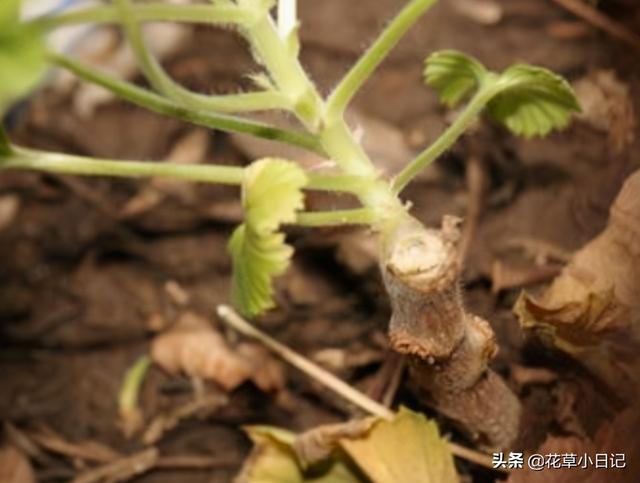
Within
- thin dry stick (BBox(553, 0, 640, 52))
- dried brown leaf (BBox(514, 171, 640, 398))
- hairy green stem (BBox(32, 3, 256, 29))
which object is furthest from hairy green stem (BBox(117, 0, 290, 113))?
thin dry stick (BBox(553, 0, 640, 52))

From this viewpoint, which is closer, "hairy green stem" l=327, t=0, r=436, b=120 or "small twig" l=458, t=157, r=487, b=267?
"hairy green stem" l=327, t=0, r=436, b=120

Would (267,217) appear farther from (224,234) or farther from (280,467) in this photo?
(224,234)

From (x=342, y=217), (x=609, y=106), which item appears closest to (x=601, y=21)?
(x=609, y=106)

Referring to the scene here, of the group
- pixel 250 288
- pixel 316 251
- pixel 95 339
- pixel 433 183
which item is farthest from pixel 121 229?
pixel 250 288

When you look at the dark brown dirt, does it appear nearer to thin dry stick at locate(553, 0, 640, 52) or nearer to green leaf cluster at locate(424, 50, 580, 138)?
thin dry stick at locate(553, 0, 640, 52)

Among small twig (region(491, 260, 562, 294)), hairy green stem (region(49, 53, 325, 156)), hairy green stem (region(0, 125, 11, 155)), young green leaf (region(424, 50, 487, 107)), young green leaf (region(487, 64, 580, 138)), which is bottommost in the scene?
small twig (region(491, 260, 562, 294))

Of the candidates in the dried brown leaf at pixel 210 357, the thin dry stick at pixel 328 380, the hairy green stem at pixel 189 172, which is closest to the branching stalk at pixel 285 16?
the hairy green stem at pixel 189 172

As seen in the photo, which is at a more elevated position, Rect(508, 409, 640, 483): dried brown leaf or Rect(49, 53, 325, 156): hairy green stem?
Rect(49, 53, 325, 156): hairy green stem

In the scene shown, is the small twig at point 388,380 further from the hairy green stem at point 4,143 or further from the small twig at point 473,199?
the hairy green stem at point 4,143
